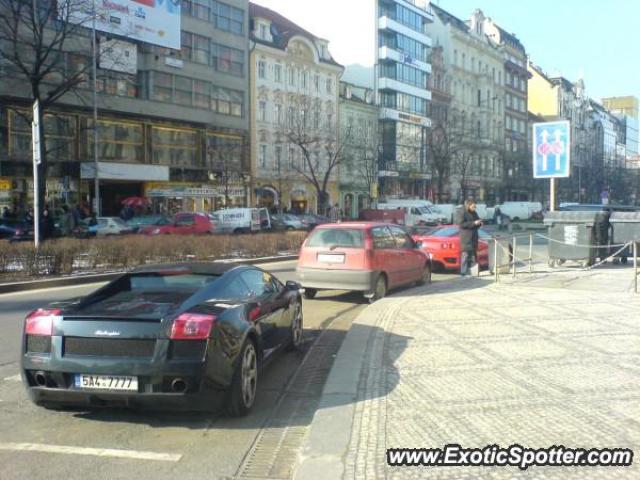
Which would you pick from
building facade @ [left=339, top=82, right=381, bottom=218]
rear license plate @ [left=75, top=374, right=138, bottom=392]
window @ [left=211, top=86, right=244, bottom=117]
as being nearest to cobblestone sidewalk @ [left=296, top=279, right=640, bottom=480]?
rear license plate @ [left=75, top=374, right=138, bottom=392]

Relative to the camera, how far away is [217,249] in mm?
20062

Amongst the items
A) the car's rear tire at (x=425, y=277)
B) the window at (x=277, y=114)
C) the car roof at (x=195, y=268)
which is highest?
the window at (x=277, y=114)

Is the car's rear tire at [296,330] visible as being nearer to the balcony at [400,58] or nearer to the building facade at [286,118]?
the building facade at [286,118]

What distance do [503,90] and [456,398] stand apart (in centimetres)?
9312

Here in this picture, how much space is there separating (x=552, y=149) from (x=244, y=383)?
1371 centimetres

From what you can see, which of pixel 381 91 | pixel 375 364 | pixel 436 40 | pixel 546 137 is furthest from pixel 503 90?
pixel 375 364

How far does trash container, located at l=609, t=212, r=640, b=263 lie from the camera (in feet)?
59.5

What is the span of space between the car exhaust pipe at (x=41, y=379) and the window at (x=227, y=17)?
48.8 metres

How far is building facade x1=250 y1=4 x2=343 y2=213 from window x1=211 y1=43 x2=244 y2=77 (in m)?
1.65

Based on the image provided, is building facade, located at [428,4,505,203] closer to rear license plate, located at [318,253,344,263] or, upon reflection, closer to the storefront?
the storefront

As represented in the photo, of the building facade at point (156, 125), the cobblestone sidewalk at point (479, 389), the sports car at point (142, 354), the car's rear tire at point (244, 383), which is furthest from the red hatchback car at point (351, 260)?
the building facade at point (156, 125)

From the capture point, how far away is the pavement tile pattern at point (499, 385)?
433 centimetres

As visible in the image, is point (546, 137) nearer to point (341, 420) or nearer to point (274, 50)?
point (341, 420)

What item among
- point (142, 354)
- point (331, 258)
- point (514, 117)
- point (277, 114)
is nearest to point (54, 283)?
point (331, 258)
